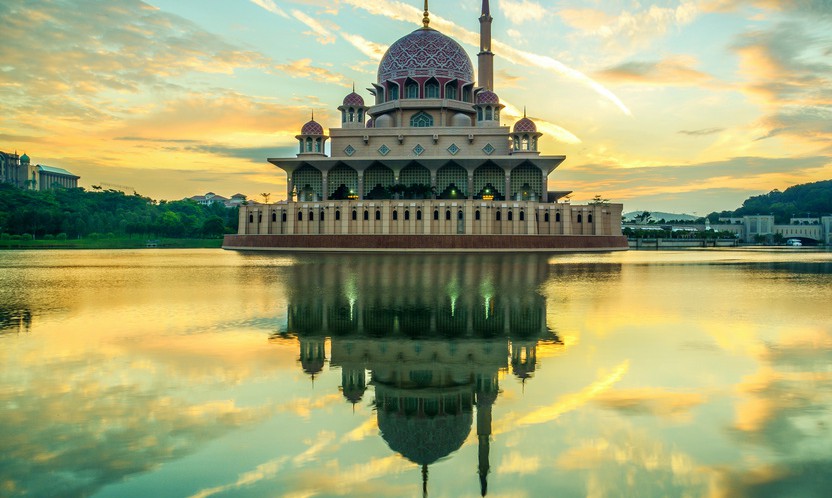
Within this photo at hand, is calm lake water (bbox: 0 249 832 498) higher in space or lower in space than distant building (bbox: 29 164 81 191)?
lower

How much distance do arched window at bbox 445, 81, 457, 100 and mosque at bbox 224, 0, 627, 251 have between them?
100 mm

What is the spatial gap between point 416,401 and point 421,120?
58.3 m

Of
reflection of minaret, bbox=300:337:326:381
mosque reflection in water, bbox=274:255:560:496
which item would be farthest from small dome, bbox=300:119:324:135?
reflection of minaret, bbox=300:337:326:381

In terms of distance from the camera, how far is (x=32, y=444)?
5.72 m

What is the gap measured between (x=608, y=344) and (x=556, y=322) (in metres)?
2.51

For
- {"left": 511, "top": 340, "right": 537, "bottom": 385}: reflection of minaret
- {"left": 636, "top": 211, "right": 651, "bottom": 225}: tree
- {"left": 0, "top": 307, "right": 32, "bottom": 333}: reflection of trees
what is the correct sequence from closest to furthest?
{"left": 511, "top": 340, "right": 537, "bottom": 385}: reflection of minaret → {"left": 0, "top": 307, "right": 32, "bottom": 333}: reflection of trees → {"left": 636, "top": 211, "right": 651, "bottom": 225}: tree

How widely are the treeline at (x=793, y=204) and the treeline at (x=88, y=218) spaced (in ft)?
419

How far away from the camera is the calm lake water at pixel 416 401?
16.6ft

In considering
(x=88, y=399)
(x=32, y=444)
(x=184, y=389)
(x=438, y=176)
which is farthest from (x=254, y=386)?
(x=438, y=176)

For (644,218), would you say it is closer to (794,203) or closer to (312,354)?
(794,203)

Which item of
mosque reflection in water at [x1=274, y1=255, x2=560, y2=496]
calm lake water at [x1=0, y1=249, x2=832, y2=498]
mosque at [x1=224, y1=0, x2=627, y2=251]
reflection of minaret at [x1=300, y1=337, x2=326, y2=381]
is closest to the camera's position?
calm lake water at [x1=0, y1=249, x2=832, y2=498]

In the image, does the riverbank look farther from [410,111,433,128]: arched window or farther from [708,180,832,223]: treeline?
[708,180,832,223]: treeline

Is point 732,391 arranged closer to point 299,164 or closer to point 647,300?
point 647,300

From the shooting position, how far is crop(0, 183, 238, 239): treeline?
77.1m
